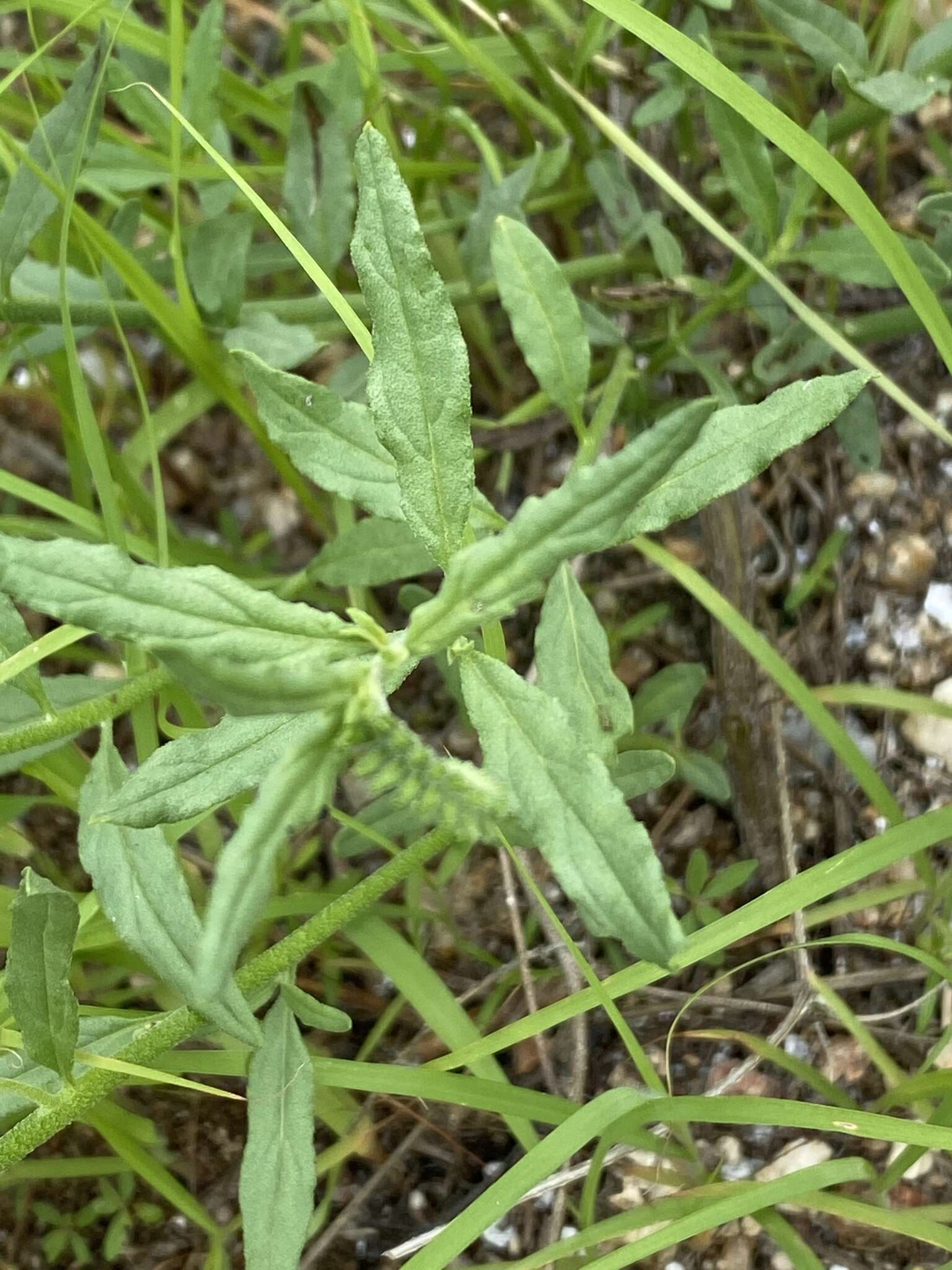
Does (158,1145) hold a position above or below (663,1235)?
below

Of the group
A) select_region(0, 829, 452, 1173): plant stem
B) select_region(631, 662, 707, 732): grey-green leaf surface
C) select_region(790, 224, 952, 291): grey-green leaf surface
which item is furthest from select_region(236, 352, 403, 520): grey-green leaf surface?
select_region(790, 224, 952, 291): grey-green leaf surface

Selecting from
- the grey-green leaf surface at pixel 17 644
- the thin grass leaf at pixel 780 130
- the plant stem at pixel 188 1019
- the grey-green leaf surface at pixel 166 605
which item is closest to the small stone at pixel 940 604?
the thin grass leaf at pixel 780 130

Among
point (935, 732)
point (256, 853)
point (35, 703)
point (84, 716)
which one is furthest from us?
point (935, 732)

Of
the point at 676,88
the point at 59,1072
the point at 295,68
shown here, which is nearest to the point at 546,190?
the point at 676,88

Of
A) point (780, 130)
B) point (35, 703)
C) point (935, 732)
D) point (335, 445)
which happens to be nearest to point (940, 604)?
point (935, 732)

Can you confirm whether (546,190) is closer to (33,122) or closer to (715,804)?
(33,122)

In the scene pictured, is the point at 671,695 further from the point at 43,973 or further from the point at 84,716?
the point at 43,973
